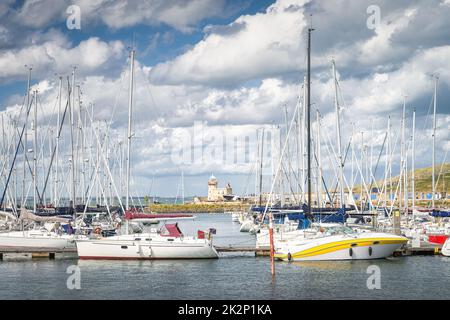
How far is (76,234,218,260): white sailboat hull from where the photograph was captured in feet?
154

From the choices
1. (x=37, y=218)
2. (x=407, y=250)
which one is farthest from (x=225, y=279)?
(x=37, y=218)

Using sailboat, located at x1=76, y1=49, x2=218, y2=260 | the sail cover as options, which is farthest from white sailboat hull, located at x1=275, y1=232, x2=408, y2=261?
the sail cover

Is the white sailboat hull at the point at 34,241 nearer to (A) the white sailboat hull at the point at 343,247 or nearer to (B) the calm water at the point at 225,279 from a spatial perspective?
(B) the calm water at the point at 225,279

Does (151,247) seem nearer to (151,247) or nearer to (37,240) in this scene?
(151,247)

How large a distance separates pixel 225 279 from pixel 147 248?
10.1 meters

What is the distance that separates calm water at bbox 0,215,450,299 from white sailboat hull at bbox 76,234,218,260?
0.87 metres

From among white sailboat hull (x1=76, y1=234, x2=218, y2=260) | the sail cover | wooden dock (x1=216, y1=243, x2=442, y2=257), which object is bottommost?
wooden dock (x1=216, y1=243, x2=442, y2=257)

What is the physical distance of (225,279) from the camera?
39094mm

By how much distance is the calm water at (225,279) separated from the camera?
1341 inches

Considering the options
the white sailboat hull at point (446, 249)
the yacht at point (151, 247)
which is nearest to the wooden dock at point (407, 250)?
the white sailboat hull at point (446, 249)

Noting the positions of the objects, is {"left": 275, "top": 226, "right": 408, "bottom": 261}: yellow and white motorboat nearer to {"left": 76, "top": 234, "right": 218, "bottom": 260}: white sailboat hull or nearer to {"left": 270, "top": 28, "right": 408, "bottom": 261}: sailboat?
{"left": 270, "top": 28, "right": 408, "bottom": 261}: sailboat

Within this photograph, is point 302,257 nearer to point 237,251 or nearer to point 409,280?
point 237,251
